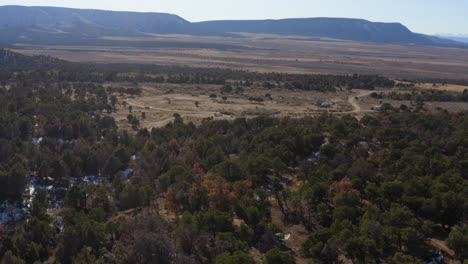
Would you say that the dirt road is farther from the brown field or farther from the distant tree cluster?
the distant tree cluster

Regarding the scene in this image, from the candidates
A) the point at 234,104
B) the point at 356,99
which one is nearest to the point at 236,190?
the point at 234,104

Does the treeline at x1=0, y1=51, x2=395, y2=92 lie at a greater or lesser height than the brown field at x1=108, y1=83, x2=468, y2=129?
greater

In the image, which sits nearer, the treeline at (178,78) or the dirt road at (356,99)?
the dirt road at (356,99)

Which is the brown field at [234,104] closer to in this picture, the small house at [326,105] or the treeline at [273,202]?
the small house at [326,105]

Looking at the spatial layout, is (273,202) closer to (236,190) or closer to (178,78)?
(236,190)

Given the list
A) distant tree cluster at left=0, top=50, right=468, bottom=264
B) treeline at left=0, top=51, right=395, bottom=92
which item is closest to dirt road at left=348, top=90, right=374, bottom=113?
treeline at left=0, top=51, right=395, bottom=92

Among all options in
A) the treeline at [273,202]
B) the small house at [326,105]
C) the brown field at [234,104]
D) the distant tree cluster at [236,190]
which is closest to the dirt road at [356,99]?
the brown field at [234,104]

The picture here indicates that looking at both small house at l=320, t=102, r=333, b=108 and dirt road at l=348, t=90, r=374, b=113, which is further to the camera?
small house at l=320, t=102, r=333, b=108

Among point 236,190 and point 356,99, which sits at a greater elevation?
point 356,99

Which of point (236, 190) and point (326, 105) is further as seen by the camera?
point (326, 105)

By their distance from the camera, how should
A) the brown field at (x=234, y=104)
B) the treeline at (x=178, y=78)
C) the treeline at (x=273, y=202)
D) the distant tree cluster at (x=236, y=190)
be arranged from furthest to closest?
the treeline at (x=178, y=78) → the brown field at (x=234, y=104) → the distant tree cluster at (x=236, y=190) → the treeline at (x=273, y=202)

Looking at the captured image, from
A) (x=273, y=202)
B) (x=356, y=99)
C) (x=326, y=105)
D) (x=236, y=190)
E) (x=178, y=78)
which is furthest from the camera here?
(x=178, y=78)
